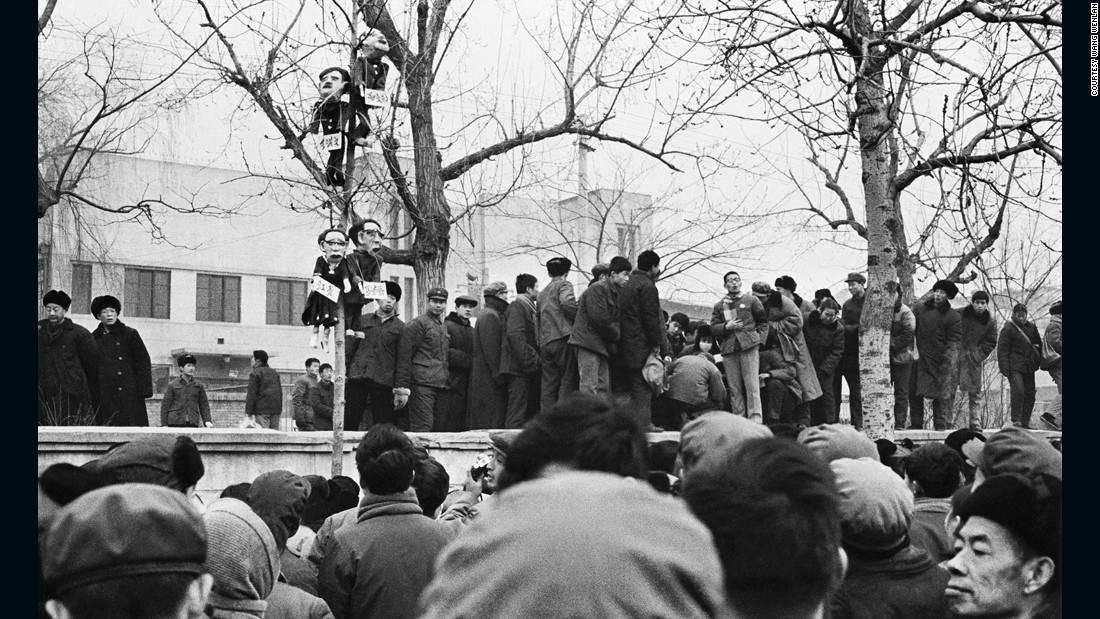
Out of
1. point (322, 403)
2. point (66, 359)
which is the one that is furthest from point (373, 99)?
point (322, 403)

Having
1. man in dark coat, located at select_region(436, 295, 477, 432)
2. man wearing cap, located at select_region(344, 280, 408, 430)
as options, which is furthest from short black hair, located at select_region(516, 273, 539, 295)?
man wearing cap, located at select_region(344, 280, 408, 430)

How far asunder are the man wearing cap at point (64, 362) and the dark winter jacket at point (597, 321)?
5043 millimetres

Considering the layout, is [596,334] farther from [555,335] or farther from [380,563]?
[380,563]

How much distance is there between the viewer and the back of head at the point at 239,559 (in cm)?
350

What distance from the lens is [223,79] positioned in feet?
53.3

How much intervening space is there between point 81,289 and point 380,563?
121 feet

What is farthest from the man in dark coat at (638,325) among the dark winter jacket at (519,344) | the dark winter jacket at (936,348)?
the dark winter jacket at (936,348)

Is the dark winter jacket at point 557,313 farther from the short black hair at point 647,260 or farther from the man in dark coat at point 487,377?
the short black hair at point 647,260

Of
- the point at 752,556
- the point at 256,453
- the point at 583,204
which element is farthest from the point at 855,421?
the point at 583,204

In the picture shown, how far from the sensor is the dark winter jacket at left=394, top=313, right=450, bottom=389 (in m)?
12.4

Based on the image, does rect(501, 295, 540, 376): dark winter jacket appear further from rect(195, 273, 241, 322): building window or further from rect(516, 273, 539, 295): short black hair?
rect(195, 273, 241, 322): building window

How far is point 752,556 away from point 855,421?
14840 mm

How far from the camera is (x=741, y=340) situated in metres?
A: 13.4

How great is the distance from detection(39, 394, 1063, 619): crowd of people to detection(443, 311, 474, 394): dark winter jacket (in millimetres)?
8861
